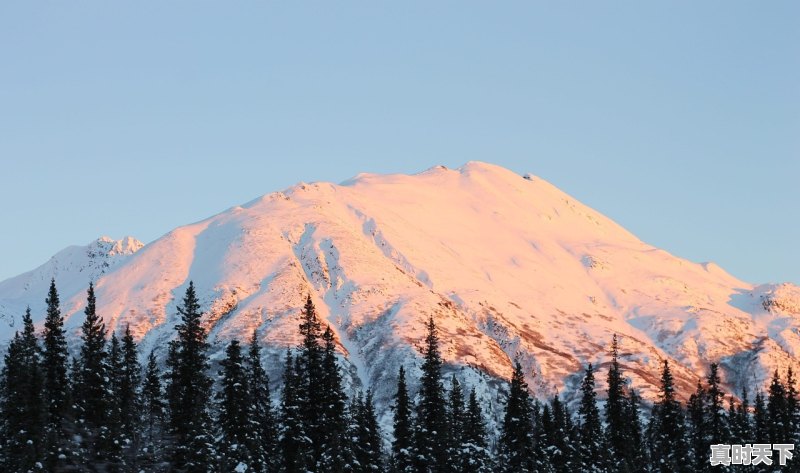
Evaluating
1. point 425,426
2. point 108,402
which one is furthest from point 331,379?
point 108,402

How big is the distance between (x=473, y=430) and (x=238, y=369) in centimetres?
2417

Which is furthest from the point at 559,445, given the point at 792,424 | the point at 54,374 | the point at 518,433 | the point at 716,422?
the point at 54,374

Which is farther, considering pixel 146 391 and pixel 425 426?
pixel 146 391

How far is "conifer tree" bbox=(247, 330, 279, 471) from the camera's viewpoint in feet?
285

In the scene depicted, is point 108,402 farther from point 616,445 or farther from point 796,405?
point 796,405

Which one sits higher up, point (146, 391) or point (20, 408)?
point (146, 391)

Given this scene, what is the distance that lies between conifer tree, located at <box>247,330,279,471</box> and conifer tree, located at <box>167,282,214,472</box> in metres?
4.27

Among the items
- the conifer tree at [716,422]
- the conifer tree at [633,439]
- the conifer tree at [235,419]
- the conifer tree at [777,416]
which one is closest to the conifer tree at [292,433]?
the conifer tree at [235,419]

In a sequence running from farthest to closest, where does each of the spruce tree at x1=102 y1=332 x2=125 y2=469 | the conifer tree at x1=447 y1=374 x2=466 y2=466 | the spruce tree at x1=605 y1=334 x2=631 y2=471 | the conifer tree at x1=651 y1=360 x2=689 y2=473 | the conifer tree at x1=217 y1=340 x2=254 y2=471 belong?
the conifer tree at x1=651 y1=360 x2=689 y2=473
the spruce tree at x1=605 y1=334 x2=631 y2=471
the conifer tree at x1=447 y1=374 x2=466 y2=466
the conifer tree at x1=217 y1=340 x2=254 y2=471
the spruce tree at x1=102 y1=332 x2=125 y2=469

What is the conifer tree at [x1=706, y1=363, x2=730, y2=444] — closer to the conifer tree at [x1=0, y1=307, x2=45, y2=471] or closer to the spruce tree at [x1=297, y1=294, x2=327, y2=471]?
the spruce tree at [x1=297, y1=294, x2=327, y2=471]

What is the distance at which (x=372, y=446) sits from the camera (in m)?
101

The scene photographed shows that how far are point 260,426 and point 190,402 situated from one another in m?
11.4

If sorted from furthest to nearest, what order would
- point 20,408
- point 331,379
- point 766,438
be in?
point 766,438 < point 331,379 < point 20,408

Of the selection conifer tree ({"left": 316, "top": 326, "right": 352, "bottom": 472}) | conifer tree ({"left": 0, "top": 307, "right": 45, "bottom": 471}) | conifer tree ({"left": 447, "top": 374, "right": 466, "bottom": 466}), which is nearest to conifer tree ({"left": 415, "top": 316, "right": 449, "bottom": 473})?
conifer tree ({"left": 447, "top": 374, "right": 466, "bottom": 466})
